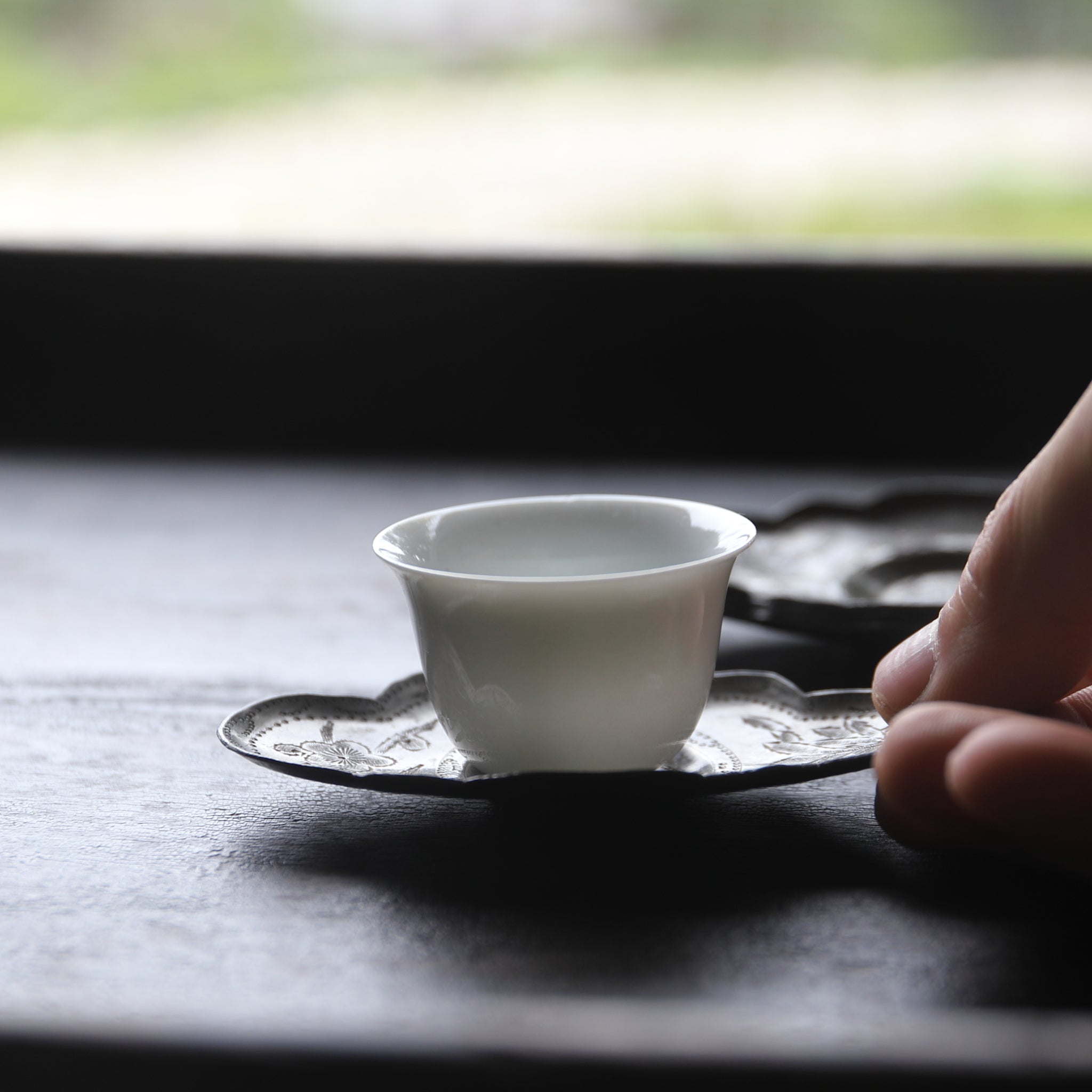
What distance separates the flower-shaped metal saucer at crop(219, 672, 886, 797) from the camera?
348 millimetres

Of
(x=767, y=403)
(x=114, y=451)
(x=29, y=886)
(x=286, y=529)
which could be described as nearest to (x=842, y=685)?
(x=29, y=886)

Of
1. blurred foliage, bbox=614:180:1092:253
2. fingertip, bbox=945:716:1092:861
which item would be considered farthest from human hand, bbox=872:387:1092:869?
blurred foliage, bbox=614:180:1092:253

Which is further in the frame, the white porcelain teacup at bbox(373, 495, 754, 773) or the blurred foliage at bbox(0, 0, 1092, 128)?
the blurred foliage at bbox(0, 0, 1092, 128)

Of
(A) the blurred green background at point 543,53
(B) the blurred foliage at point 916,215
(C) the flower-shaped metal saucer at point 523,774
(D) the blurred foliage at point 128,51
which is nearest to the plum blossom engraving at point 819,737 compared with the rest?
(C) the flower-shaped metal saucer at point 523,774

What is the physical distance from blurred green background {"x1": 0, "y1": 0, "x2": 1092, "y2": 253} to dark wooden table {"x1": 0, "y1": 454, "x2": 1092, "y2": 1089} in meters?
1.82

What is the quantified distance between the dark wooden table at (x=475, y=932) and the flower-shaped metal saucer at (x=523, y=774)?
0.02 metres

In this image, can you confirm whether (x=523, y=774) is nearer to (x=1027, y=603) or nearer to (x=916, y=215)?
(x=1027, y=603)

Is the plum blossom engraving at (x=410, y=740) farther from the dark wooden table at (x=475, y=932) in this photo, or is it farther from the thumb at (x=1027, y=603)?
the thumb at (x=1027, y=603)

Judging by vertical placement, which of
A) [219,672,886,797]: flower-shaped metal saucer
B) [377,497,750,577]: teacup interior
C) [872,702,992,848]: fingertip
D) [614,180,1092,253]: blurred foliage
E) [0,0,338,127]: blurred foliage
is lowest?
[219,672,886,797]: flower-shaped metal saucer

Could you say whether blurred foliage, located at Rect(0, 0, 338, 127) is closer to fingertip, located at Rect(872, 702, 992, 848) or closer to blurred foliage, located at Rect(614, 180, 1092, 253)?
blurred foliage, located at Rect(614, 180, 1092, 253)

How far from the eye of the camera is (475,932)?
0.32 metres

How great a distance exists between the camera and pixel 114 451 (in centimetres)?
114

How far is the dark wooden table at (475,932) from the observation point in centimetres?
25

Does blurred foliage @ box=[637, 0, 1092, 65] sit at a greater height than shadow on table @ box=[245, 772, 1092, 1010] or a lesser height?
greater
